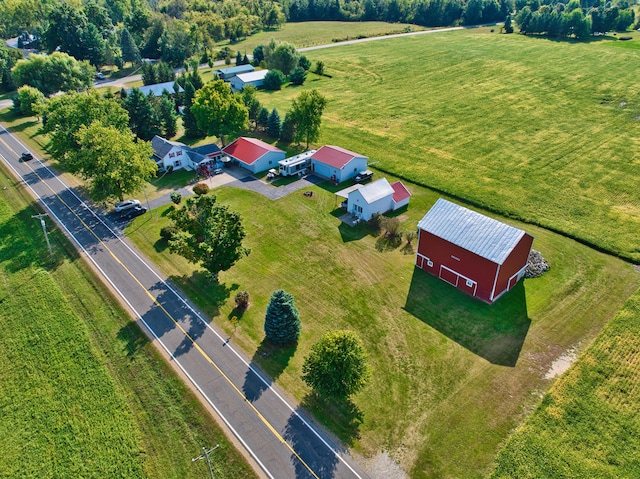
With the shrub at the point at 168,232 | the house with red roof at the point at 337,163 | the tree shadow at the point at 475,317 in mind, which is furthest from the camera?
the house with red roof at the point at 337,163

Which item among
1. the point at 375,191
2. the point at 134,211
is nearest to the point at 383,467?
the point at 375,191

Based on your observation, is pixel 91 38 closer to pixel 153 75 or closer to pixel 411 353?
pixel 153 75

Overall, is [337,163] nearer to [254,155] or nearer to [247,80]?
[254,155]

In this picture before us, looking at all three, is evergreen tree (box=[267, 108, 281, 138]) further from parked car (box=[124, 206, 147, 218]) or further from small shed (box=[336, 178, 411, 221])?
parked car (box=[124, 206, 147, 218])

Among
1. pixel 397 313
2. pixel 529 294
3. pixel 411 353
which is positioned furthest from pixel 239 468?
pixel 529 294

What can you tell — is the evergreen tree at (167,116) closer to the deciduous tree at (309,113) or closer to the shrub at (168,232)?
the deciduous tree at (309,113)

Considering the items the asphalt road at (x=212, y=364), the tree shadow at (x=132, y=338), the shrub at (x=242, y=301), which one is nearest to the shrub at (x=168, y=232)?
the asphalt road at (x=212, y=364)

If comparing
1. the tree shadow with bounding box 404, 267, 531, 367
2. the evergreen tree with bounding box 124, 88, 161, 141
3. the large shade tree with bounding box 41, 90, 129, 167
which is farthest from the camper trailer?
the tree shadow with bounding box 404, 267, 531, 367
